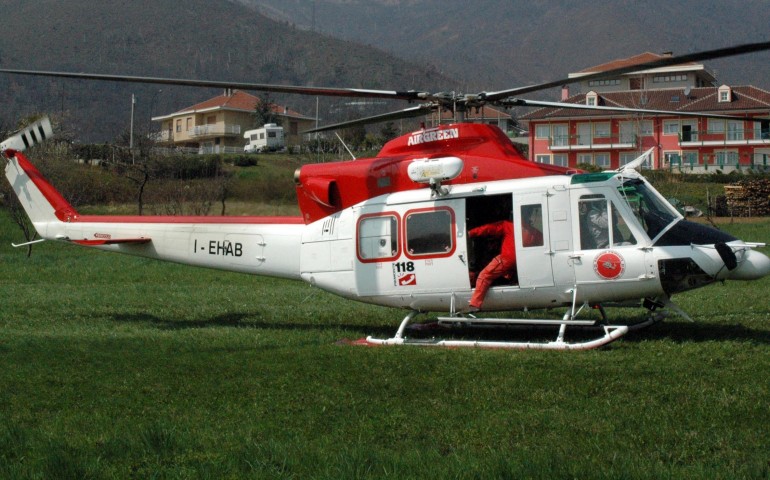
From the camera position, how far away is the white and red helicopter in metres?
10.9

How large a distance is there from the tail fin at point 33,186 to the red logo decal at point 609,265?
8.41 meters

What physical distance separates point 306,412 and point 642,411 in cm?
292

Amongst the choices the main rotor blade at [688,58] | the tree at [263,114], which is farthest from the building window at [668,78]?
the main rotor blade at [688,58]

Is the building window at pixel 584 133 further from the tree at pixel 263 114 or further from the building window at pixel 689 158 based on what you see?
the tree at pixel 263 114

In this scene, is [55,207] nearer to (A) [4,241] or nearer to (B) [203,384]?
(B) [203,384]

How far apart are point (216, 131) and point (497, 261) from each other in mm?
85562

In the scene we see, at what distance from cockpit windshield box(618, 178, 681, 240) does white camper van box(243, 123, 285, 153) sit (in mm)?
71714

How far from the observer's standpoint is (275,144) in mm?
83688

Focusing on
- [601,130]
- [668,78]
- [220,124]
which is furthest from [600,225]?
[220,124]

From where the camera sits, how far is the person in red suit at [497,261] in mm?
11492

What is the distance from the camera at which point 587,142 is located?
67.2m

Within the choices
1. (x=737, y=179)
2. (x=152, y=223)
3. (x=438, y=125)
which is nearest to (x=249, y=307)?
(x=152, y=223)

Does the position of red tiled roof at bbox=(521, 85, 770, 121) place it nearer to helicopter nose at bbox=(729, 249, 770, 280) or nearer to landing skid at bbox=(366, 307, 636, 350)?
helicopter nose at bbox=(729, 249, 770, 280)

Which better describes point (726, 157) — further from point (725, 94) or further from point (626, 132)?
point (626, 132)
